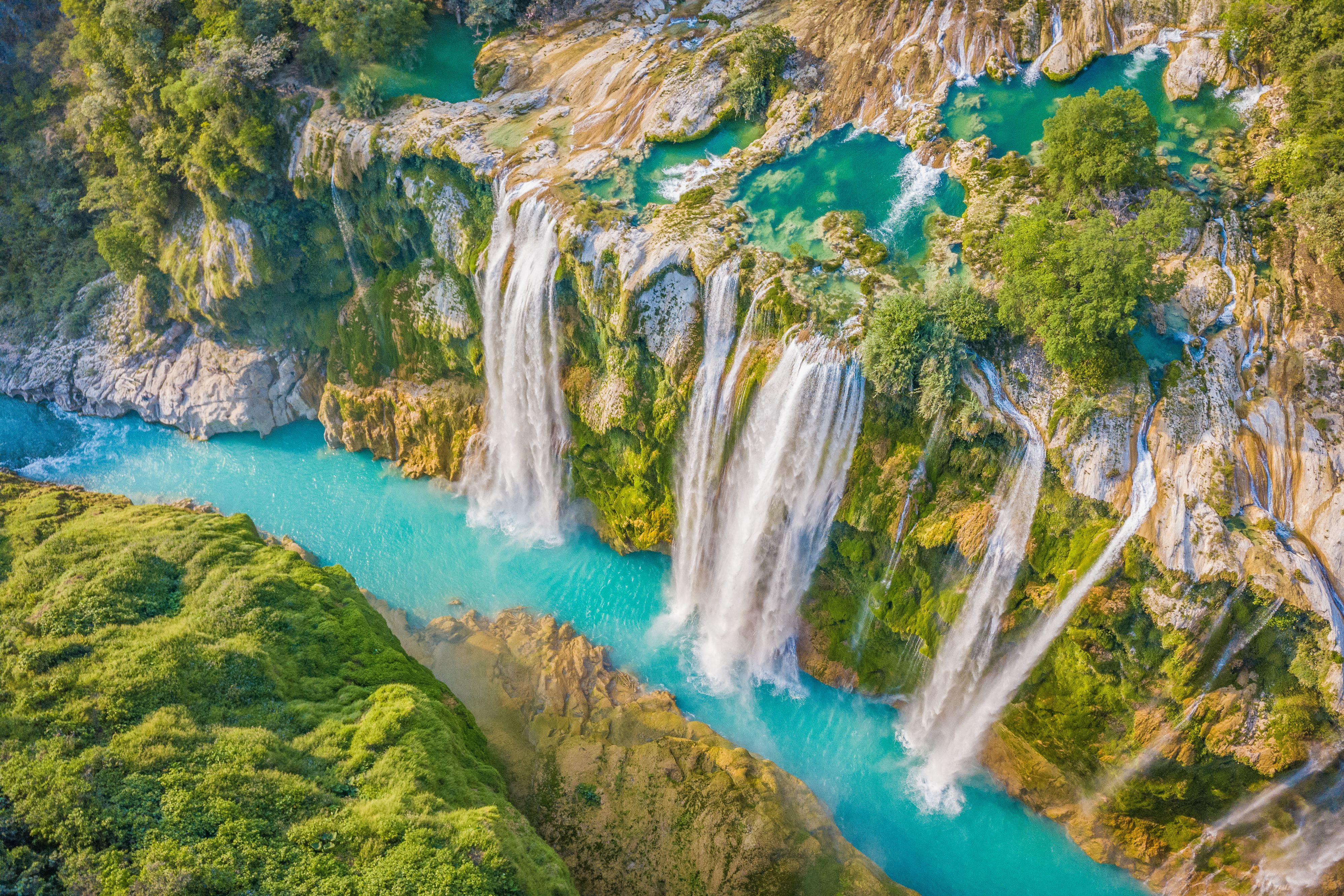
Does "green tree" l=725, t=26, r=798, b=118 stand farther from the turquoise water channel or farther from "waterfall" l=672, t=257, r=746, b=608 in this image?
the turquoise water channel

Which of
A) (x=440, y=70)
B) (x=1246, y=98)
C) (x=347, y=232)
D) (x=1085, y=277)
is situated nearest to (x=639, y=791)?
(x=1085, y=277)

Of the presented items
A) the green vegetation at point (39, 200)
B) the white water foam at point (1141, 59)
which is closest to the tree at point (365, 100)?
the green vegetation at point (39, 200)

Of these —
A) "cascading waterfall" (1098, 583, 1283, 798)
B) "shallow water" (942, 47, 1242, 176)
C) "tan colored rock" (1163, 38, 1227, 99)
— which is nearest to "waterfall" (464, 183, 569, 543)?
"shallow water" (942, 47, 1242, 176)

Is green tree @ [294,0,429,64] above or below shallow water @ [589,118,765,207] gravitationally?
above

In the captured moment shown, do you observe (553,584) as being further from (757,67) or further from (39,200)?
(39,200)

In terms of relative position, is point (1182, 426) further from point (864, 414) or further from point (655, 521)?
point (655, 521)

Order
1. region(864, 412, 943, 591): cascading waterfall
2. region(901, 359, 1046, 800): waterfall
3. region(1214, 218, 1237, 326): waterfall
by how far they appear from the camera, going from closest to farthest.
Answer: region(901, 359, 1046, 800): waterfall, region(1214, 218, 1237, 326): waterfall, region(864, 412, 943, 591): cascading waterfall
